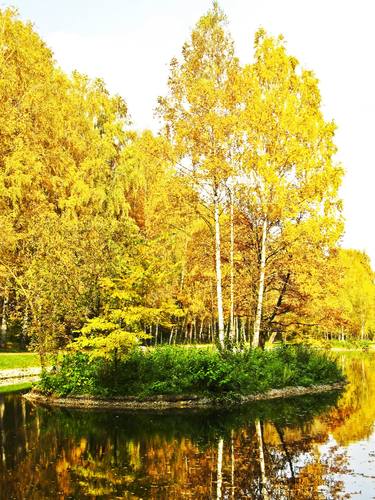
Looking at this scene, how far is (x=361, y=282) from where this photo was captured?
7112 cm

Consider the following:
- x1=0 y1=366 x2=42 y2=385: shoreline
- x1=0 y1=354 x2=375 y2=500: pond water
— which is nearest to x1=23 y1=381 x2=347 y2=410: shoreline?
x1=0 y1=354 x2=375 y2=500: pond water

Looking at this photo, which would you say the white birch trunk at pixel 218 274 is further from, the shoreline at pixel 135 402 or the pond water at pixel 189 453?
the pond water at pixel 189 453

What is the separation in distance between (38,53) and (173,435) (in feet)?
98.9

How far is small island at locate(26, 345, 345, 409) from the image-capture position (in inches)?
675

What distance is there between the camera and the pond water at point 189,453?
328 inches

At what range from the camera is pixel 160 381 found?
1758 centimetres

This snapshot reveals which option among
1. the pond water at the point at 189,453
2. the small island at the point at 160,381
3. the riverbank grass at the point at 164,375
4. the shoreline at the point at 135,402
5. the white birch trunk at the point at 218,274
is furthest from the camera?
the white birch trunk at the point at 218,274

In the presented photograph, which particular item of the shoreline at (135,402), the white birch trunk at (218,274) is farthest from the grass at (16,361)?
the white birch trunk at (218,274)

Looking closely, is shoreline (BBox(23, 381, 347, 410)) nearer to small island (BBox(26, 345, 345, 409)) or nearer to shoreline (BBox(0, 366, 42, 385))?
small island (BBox(26, 345, 345, 409))

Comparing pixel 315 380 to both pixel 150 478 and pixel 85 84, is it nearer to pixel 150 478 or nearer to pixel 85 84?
pixel 150 478

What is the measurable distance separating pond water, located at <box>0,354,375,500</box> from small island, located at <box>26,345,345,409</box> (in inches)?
46.5

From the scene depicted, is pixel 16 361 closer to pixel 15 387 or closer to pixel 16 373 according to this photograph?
pixel 16 373

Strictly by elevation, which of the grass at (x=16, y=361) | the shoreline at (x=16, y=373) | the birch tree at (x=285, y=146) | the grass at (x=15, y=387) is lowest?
the grass at (x=15, y=387)

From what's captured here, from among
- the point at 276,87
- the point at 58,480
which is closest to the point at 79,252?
the point at 276,87
